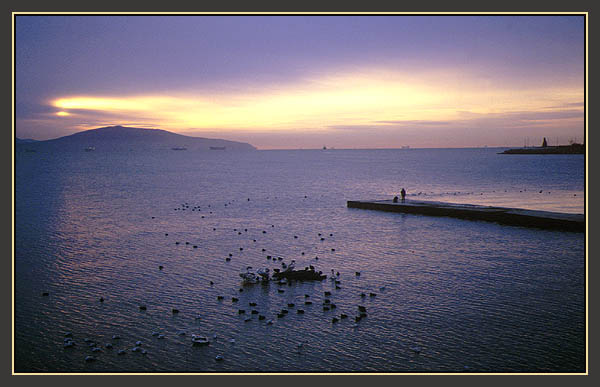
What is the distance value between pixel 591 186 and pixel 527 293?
7430 millimetres

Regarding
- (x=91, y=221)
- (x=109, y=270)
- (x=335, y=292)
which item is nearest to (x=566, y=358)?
(x=335, y=292)

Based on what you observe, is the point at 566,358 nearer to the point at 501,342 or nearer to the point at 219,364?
the point at 501,342

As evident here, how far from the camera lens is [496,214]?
3691cm

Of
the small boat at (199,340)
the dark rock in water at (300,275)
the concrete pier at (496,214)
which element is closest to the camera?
the small boat at (199,340)

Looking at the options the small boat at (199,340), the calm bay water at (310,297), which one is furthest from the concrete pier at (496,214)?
the small boat at (199,340)

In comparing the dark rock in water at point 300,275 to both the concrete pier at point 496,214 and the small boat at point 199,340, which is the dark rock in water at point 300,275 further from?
the concrete pier at point 496,214

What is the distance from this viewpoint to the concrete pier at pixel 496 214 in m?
32.3

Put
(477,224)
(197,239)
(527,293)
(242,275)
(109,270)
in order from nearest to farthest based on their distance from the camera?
1. (527,293)
2. (242,275)
3. (109,270)
4. (197,239)
5. (477,224)

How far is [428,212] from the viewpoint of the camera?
4178 centimetres

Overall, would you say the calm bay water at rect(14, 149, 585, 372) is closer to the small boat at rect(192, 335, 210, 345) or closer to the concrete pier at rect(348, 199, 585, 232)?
the small boat at rect(192, 335, 210, 345)

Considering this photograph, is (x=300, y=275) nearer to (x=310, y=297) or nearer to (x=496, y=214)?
(x=310, y=297)

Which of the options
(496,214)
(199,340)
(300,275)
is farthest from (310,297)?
(496,214)

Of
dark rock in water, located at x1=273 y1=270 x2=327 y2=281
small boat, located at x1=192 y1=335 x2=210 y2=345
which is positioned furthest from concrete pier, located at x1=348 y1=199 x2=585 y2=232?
small boat, located at x1=192 y1=335 x2=210 y2=345

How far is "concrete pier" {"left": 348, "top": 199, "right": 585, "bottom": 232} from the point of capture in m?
32.3
